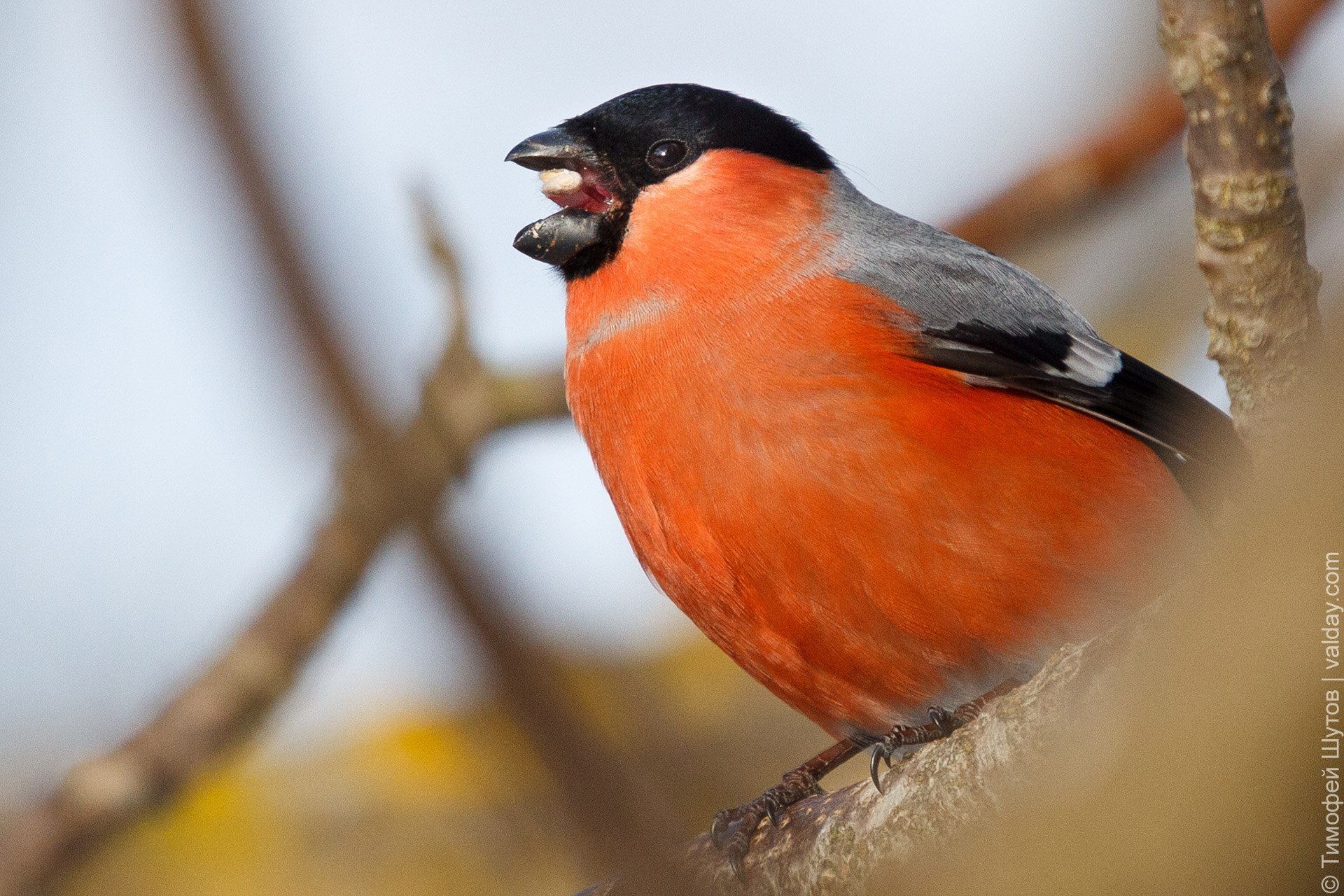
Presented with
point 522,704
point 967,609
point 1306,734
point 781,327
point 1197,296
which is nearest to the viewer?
point 522,704

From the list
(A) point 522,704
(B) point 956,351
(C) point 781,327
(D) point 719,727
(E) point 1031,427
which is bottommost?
(D) point 719,727

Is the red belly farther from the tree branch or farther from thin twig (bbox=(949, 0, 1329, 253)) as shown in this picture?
thin twig (bbox=(949, 0, 1329, 253))

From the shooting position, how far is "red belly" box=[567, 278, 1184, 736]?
3.81 metres

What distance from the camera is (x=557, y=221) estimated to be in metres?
4.69

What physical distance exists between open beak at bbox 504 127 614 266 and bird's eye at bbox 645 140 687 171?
0.20 m

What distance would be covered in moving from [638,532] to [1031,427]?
130 cm

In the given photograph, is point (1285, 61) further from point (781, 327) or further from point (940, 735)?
point (940, 735)

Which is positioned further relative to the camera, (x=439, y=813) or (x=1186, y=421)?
(x=439, y=813)

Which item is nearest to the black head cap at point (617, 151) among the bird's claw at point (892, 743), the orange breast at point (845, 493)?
the orange breast at point (845, 493)

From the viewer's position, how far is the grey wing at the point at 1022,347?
13.8 feet

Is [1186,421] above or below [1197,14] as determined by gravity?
below

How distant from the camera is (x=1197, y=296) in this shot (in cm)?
747

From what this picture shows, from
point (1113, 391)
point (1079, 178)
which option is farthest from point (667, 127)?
point (1079, 178)

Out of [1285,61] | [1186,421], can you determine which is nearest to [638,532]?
[1186,421]
